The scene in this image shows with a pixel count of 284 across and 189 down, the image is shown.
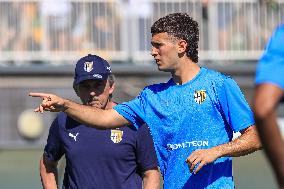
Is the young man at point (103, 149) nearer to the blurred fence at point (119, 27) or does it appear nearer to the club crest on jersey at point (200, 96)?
the club crest on jersey at point (200, 96)

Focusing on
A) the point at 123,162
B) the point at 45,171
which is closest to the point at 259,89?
the point at 123,162

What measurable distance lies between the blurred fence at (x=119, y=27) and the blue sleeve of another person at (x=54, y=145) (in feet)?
31.3

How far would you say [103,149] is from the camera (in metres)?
6.42

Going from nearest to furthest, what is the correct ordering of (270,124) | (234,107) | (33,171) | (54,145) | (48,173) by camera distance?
(270,124) < (234,107) < (54,145) < (48,173) < (33,171)

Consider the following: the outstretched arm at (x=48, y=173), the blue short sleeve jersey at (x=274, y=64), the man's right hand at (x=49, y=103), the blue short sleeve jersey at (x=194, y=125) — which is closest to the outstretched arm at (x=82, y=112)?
the man's right hand at (x=49, y=103)

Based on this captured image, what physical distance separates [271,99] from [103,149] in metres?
3.17

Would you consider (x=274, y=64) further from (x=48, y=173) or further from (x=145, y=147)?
(x=48, y=173)

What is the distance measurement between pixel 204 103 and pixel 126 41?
1080 centimetres

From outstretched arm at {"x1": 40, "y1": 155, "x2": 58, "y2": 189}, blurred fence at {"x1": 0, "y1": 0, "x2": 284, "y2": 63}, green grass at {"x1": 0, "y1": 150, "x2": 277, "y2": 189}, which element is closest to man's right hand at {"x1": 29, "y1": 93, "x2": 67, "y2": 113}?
outstretched arm at {"x1": 40, "y1": 155, "x2": 58, "y2": 189}

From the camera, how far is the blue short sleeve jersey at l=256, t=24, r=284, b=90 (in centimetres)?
337

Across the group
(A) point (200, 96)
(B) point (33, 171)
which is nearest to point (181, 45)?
(A) point (200, 96)

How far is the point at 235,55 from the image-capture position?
16.5 m

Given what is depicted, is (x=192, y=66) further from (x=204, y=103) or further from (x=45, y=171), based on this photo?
(x=45, y=171)

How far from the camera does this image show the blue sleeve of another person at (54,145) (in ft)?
21.8
